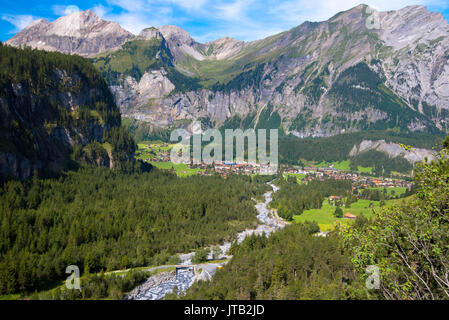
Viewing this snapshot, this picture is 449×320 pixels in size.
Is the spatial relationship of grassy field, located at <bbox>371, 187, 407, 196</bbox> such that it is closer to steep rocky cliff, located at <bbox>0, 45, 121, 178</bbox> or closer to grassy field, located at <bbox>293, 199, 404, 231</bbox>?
grassy field, located at <bbox>293, 199, 404, 231</bbox>

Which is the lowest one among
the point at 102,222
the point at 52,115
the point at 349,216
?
the point at 349,216

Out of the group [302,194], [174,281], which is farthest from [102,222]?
[302,194]

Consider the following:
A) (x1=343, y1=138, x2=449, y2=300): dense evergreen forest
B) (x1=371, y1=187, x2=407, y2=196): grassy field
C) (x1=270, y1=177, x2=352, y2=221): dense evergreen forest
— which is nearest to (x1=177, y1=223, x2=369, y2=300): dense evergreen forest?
(x1=343, y1=138, x2=449, y2=300): dense evergreen forest

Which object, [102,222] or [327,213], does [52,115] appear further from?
[327,213]
